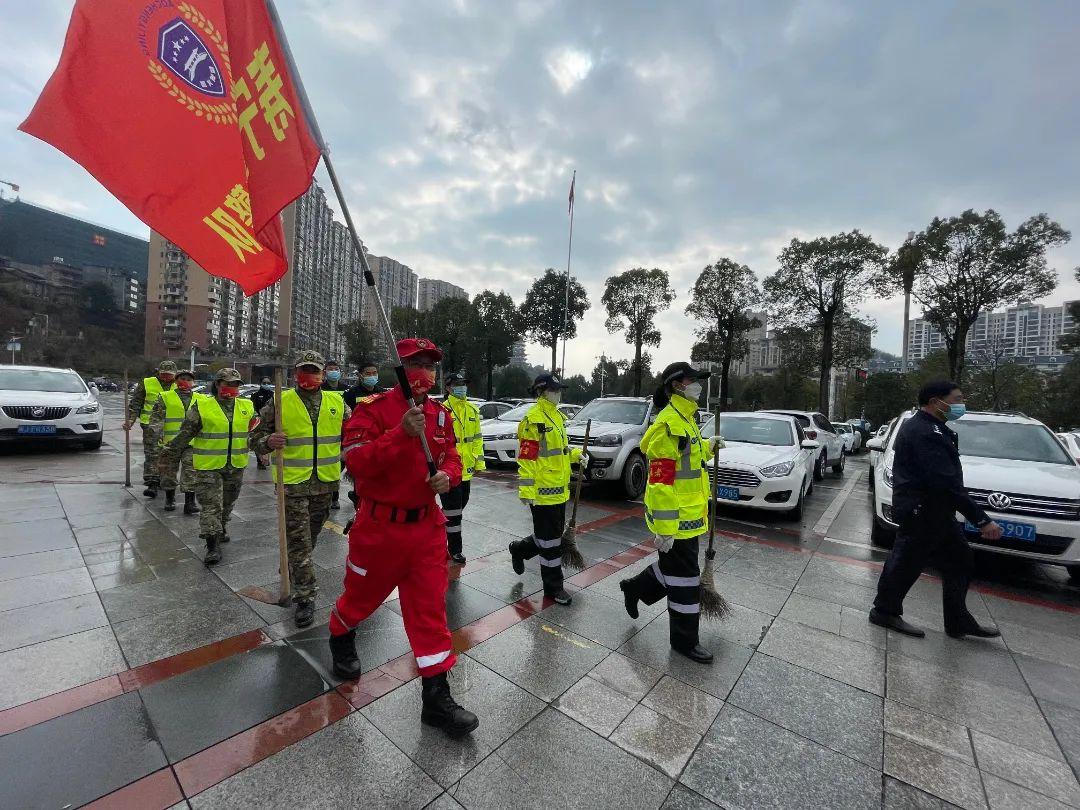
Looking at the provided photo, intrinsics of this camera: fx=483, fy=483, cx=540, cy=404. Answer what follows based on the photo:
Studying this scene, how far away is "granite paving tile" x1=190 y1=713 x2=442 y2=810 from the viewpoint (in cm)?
181

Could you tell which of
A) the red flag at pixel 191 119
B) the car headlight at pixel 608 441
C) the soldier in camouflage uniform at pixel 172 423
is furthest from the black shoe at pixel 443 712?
the car headlight at pixel 608 441

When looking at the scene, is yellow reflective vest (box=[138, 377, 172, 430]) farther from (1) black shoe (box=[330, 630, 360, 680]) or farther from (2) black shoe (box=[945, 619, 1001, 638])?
(2) black shoe (box=[945, 619, 1001, 638])

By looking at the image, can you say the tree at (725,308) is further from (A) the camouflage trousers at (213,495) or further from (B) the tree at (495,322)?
(A) the camouflage trousers at (213,495)

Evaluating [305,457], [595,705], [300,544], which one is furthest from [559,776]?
[305,457]

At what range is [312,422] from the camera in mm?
3533

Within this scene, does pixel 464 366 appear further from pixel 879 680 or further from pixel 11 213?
pixel 11 213

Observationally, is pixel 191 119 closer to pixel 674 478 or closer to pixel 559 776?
pixel 674 478

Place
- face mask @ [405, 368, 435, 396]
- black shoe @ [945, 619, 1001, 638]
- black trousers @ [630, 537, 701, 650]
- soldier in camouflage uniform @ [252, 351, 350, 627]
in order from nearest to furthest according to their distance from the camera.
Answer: face mask @ [405, 368, 435, 396] → black trousers @ [630, 537, 701, 650] → soldier in camouflage uniform @ [252, 351, 350, 627] → black shoe @ [945, 619, 1001, 638]

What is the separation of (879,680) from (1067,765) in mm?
764

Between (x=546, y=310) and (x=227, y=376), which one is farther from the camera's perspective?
(x=546, y=310)

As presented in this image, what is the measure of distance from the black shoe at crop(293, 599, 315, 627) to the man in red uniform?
2.64 ft

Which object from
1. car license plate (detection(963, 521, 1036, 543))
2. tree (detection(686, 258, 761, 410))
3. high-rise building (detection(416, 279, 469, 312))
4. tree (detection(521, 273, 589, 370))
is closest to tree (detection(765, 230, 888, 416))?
tree (detection(686, 258, 761, 410))

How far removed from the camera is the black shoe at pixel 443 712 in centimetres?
218

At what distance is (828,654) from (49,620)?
16.5 feet
